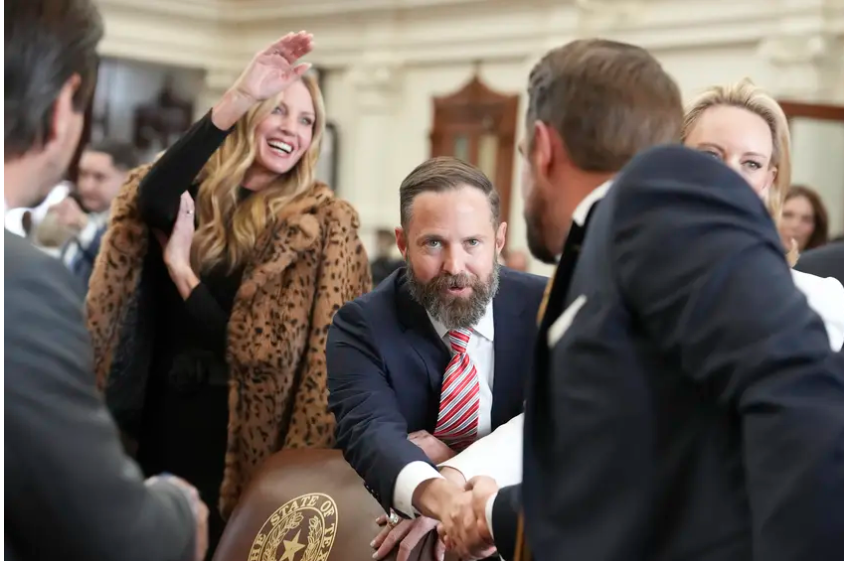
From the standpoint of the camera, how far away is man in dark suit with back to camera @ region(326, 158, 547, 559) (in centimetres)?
205

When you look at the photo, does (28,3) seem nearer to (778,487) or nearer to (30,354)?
(30,354)

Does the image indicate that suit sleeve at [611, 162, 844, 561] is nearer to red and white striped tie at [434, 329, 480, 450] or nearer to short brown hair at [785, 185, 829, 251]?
red and white striped tie at [434, 329, 480, 450]

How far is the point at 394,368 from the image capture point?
6.80 ft

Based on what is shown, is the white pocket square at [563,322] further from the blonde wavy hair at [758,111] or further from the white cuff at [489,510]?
the blonde wavy hair at [758,111]

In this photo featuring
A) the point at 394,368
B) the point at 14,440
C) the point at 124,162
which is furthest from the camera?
the point at 124,162

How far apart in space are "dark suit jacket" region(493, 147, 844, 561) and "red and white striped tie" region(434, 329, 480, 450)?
0.70 meters

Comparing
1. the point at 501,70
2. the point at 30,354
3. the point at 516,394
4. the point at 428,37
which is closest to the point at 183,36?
the point at 428,37

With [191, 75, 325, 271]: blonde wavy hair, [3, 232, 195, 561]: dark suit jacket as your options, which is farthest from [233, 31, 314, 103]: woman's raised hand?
[3, 232, 195, 561]: dark suit jacket

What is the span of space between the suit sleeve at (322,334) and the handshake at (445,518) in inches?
23.2

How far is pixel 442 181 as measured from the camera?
2.12m

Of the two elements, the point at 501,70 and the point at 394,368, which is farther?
the point at 501,70

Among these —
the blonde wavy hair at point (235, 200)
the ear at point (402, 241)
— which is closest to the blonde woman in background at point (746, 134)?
the ear at point (402, 241)

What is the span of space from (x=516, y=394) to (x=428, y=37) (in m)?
7.86

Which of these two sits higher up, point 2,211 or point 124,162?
point 2,211
